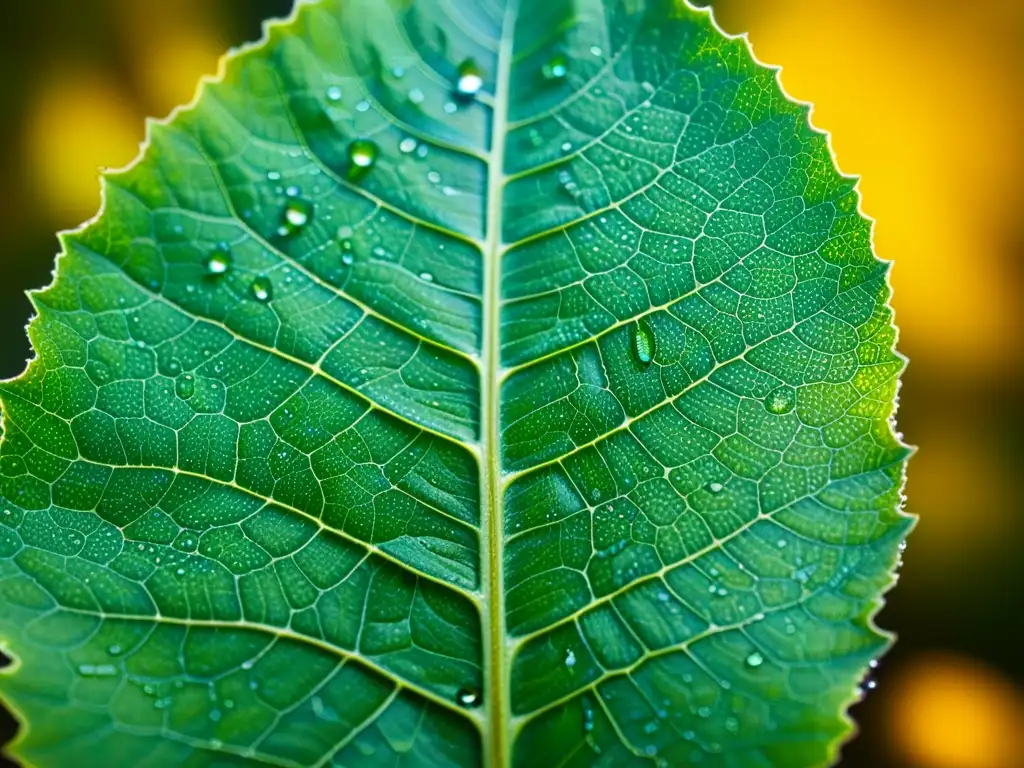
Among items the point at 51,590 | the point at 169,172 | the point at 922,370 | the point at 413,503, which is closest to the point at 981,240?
the point at 922,370

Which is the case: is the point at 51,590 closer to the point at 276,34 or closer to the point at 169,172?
the point at 169,172

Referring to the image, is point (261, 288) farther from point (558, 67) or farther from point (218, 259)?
point (558, 67)

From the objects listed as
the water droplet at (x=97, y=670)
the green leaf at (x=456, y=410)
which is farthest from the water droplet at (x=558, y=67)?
the water droplet at (x=97, y=670)

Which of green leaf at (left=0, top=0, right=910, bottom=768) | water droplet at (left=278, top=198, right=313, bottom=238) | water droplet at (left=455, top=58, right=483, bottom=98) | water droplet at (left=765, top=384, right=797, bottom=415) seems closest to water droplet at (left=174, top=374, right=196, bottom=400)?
green leaf at (left=0, top=0, right=910, bottom=768)

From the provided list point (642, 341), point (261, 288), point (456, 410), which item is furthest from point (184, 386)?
point (642, 341)

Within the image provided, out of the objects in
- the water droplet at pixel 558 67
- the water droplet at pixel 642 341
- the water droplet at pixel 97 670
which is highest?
the water droplet at pixel 558 67

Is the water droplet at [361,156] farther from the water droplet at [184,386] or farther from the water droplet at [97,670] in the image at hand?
the water droplet at [97,670]
